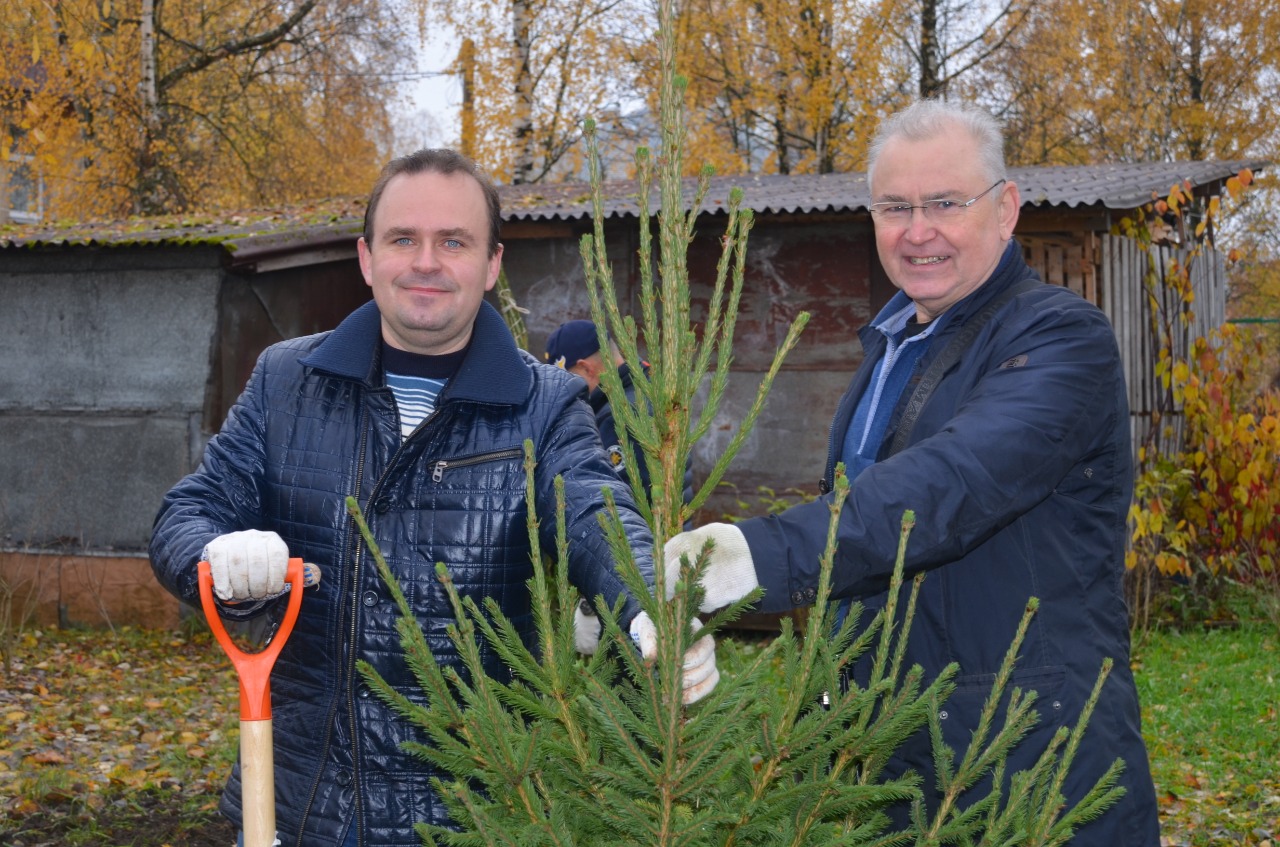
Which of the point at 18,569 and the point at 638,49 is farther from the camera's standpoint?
the point at 638,49

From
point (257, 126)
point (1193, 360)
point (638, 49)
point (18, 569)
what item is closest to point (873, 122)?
point (638, 49)

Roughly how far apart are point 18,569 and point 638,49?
56.0ft

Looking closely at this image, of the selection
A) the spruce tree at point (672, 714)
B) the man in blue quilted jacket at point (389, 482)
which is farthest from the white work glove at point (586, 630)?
the spruce tree at point (672, 714)

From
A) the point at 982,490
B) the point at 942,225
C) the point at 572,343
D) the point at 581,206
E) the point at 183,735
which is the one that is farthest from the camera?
the point at 581,206

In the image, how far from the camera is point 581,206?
36.8ft

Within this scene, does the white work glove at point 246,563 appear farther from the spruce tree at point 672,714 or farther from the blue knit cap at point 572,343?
the blue knit cap at point 572,343

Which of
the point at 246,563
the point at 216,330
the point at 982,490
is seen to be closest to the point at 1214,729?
the point at 982,490

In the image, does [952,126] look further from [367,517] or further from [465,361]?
[367,517]

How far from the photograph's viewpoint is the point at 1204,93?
87.0 feet

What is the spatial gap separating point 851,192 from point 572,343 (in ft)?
17.3

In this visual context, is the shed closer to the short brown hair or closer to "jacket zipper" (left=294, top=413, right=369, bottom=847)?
the short brown hair

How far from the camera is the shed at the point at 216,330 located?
1095cm

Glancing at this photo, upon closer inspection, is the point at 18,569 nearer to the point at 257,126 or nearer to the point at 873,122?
the point at 257,126

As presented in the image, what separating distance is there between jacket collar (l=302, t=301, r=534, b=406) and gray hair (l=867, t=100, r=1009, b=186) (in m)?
0.89
